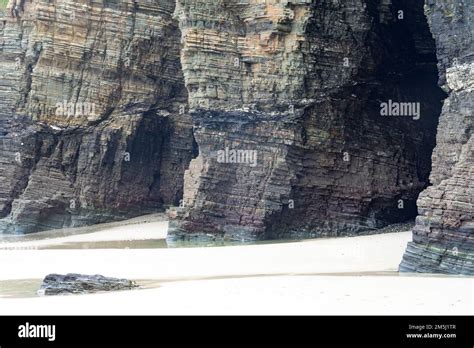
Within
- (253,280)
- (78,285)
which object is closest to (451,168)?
(253,280)

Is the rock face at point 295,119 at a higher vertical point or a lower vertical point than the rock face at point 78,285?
higher

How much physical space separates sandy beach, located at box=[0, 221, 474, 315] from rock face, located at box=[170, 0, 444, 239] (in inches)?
89.0

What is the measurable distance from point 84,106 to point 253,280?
63.6 ft

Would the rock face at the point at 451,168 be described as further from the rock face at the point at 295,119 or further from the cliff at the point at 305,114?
the rock face at the point at 295,119

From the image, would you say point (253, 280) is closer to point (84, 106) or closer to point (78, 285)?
point (78, 285)

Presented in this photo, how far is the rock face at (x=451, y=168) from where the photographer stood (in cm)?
1619

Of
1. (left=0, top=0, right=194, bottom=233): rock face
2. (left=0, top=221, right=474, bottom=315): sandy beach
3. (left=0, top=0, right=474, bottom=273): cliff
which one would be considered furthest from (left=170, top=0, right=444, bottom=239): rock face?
(left=0, top=0, right=194, bottom=233): rock face

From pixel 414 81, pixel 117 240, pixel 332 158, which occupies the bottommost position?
pixel 117 240

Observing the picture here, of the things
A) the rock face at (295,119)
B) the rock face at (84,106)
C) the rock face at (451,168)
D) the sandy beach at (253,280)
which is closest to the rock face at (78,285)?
the sandy beach at (253,280)

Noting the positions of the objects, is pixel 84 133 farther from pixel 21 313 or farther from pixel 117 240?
pixel 21 313

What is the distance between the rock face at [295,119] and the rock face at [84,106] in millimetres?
6931
